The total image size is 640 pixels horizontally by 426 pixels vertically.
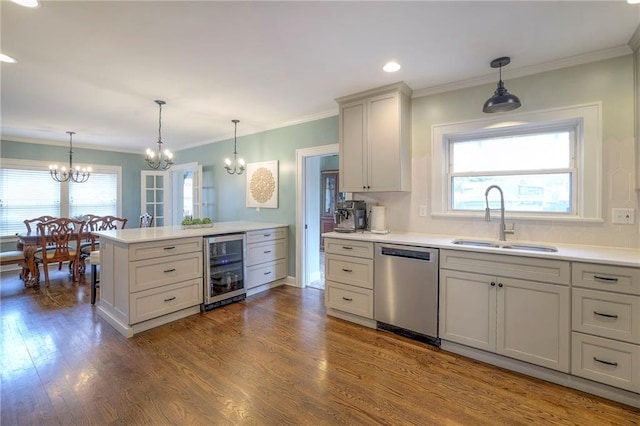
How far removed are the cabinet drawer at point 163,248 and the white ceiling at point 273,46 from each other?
1.69m

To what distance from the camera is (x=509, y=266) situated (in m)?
2.23

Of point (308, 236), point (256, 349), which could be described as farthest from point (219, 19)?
point (308, 236)

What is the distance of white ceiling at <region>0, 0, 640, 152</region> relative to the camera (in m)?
1.88

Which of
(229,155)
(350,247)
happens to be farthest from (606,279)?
(229,155)

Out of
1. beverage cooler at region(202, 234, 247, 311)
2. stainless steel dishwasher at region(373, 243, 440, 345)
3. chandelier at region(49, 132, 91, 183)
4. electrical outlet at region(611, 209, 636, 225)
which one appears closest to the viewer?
electrical outlet at region(611, 209, 636, 225)

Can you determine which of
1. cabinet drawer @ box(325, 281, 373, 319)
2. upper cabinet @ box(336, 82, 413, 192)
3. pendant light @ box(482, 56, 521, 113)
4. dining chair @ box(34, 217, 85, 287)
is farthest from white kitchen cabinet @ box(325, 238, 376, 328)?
dining chair @ box(34, 217, 85, 287)

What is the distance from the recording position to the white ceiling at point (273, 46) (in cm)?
188

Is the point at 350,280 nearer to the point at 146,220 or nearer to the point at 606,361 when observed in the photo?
the point at 606,361

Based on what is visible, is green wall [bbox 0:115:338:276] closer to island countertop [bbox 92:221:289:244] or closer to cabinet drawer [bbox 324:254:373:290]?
island countertop [bbox 92:221:289:244]

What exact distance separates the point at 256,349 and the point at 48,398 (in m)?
1.40

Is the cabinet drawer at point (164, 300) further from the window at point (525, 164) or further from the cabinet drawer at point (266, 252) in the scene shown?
the window at point (525, 164)

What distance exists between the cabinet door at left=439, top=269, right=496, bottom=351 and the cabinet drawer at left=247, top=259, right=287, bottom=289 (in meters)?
2.47

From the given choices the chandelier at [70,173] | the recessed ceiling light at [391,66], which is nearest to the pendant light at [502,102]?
the recessed ceiling light at [391,66]

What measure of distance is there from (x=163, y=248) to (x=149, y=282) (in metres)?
0.36
